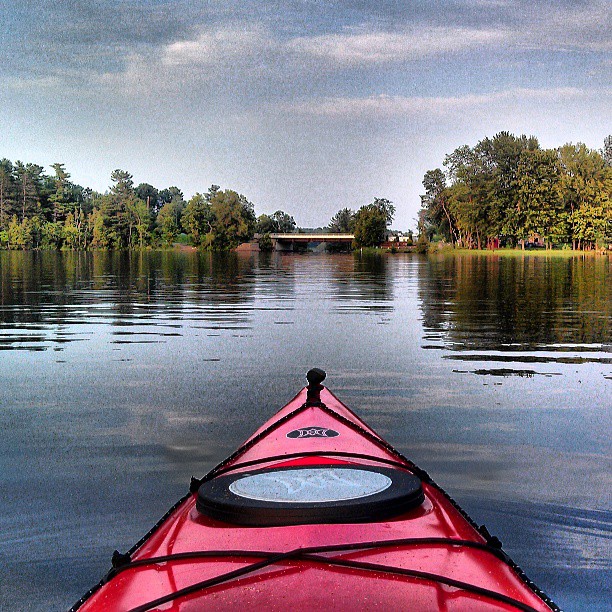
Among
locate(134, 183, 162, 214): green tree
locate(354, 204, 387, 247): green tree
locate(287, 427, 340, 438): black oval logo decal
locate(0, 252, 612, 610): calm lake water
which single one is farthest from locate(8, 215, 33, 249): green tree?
locate(287, 427, 340, 438): black oval logo decal

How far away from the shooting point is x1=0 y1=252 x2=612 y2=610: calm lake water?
179 inches

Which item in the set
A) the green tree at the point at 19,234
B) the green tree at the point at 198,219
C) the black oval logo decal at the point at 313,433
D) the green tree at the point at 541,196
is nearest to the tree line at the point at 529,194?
the green tree at the point at 541,196

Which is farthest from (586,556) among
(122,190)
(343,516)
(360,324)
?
(122,190)

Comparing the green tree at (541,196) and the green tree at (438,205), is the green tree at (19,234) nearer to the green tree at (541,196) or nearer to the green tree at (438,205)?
the green tree at (438,205)

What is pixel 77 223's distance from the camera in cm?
12331

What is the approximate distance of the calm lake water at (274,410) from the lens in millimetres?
4539

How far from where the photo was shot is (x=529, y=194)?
85.4 meters

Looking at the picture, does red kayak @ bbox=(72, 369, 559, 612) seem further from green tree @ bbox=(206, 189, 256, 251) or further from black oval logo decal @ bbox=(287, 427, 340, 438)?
green tree @ bbox=(206, 189, 256, 251)

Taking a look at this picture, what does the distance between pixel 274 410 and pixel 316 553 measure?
18.1 ft

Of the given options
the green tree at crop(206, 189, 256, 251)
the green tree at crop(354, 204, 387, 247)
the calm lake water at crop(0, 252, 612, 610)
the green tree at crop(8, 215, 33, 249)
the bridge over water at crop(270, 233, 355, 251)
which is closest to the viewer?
the calm lake water at crop(0, 252, 612, 610)

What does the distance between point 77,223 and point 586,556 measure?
127m

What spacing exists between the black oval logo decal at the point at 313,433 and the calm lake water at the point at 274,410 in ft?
4.39

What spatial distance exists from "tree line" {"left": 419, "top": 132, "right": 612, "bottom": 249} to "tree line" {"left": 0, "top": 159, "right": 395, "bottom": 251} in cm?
3487

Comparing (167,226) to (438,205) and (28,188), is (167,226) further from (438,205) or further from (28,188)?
(438,205)
